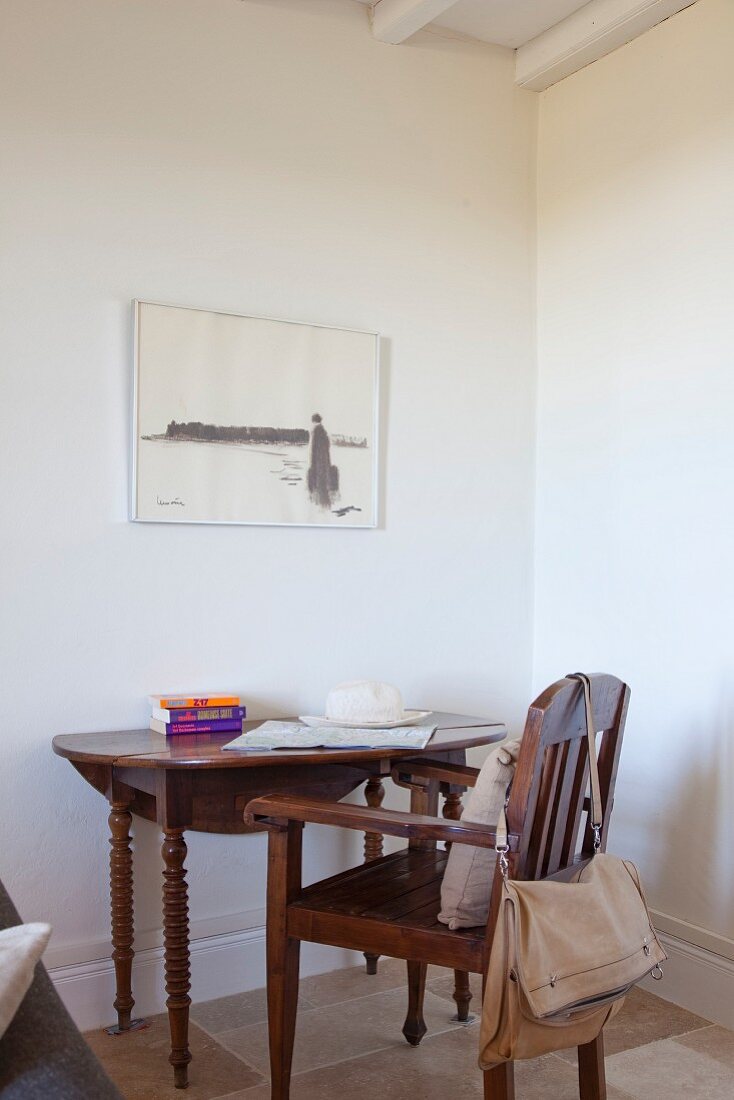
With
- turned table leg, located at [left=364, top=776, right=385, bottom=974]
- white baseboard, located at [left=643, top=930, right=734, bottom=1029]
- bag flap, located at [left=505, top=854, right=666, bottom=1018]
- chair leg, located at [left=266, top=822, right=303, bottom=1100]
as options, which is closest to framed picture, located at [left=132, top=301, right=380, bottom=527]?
turned table leg, located at [left=364, top=776, right=385, bottom=974]

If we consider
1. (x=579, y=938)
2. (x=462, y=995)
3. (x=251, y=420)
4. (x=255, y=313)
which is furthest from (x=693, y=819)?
(x=255, y=313)

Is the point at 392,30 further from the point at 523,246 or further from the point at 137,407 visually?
the point at 137,407

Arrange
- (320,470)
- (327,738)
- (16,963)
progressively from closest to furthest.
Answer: (16,963) < (327,738) < (320,470)

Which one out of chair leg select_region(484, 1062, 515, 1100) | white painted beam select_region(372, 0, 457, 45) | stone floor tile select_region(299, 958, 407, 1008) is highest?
white painted beam select_region(372, 0, 457, 45)

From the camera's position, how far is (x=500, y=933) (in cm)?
166

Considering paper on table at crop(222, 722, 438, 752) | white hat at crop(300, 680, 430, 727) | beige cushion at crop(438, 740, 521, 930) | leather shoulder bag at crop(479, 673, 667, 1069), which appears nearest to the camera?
leather shoulder bag at crop(479, 673, 667, 1069)

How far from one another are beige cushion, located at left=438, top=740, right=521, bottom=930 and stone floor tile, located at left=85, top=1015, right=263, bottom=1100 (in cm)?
74

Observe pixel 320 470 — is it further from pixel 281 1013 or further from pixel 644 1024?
pixel 644 1024

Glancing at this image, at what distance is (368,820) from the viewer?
187cm

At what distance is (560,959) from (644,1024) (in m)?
1.07

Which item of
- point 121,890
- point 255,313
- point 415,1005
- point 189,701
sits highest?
point 255,313

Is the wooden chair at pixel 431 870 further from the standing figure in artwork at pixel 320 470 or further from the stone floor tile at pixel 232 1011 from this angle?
the standing figure in artwork at pixel 320 470

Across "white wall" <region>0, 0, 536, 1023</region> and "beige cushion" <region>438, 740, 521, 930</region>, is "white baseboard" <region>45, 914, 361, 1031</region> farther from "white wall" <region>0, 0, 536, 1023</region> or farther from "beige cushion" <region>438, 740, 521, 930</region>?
"beige cushion" <region>438, 740, 521, 930</region>

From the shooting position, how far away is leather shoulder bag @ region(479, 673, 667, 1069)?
5.40 feet
